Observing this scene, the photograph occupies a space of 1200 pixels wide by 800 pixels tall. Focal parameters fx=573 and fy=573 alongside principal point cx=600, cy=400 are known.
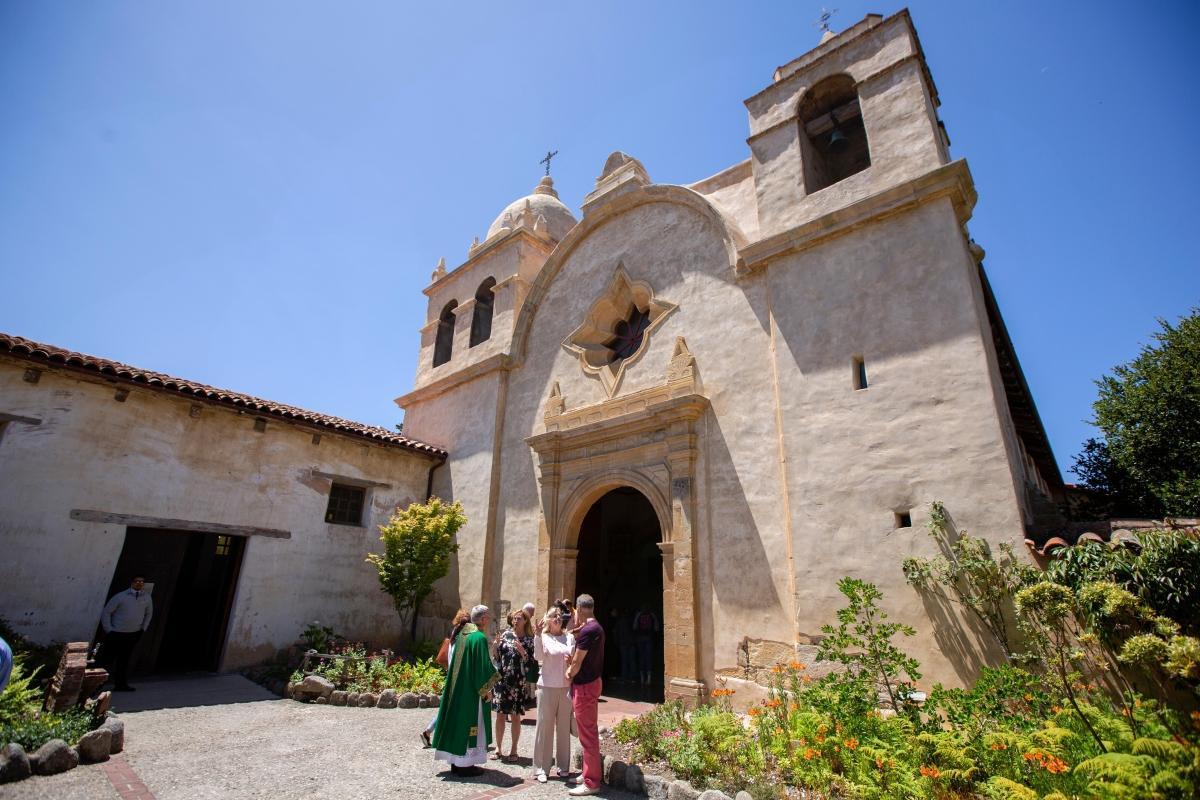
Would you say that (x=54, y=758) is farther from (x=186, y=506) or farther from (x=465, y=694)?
(x=186, y=506)

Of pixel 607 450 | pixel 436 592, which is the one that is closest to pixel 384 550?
pixel 436 592

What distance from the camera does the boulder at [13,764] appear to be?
4.87 m

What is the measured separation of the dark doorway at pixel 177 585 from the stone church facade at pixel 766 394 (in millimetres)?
5293

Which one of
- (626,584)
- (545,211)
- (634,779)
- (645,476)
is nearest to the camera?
(634,779)

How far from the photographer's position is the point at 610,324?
42.0 ft

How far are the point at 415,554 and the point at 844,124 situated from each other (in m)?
12.1

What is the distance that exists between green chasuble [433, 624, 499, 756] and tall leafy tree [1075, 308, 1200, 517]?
1450cm

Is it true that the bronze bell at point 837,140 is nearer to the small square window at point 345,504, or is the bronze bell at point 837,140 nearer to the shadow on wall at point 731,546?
the shadow on wall at point 731,546

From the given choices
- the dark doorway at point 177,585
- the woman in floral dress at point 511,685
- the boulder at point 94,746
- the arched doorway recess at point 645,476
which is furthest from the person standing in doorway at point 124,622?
the arched doorway recess at point 645,476

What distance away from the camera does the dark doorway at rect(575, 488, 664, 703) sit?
11.5 m

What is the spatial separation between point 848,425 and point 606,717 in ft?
17.9

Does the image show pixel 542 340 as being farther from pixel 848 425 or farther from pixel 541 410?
pixel 848 425

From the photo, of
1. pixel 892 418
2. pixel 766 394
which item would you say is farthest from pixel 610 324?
pixel 892 418

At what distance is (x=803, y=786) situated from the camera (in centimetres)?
477
